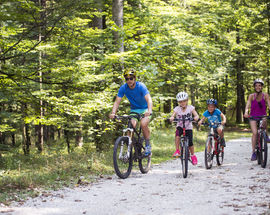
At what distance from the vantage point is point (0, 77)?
337 inches

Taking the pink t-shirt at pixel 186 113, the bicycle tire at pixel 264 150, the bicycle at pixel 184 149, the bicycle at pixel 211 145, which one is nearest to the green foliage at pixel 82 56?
the pink t-shirt at pixel 186 113

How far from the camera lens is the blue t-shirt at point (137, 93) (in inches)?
281

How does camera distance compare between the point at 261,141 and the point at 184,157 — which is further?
the point at 261,141

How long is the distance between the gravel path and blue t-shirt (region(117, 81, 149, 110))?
5.52 ft

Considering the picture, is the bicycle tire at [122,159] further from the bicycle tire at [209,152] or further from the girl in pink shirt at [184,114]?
the bicycle tire at [209,152]

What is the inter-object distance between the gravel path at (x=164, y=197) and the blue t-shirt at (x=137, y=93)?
1682 mm

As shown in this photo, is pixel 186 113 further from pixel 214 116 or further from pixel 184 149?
pixel 214 116

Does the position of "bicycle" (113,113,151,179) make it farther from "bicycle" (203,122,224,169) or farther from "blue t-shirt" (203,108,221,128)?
"blue t-shirt" (203,108,221,128)

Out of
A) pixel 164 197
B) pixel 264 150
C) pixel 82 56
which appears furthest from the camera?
pixel 82 56

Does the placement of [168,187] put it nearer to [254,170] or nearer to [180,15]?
[254,170]

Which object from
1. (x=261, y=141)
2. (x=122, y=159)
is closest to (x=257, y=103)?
(x=261, y=141)

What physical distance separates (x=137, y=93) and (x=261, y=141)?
141 inches

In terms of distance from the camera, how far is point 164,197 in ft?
16.8

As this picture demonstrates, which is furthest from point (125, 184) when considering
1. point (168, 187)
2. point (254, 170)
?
point (254, 170)
